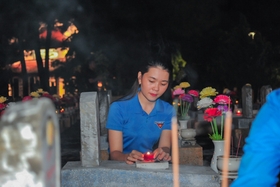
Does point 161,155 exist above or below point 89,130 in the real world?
below

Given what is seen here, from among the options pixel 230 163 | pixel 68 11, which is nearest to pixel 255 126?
pixel 230 163

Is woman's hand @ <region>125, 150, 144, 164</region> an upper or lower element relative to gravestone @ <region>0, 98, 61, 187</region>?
lower

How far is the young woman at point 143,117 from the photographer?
430 cm

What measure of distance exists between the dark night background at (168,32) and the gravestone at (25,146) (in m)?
12.5

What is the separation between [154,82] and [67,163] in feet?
3.33

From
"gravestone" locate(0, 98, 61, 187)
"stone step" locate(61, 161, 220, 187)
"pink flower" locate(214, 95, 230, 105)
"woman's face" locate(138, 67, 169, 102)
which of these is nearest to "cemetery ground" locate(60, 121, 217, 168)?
"pink flower" locate(214, 95, 230, 105)

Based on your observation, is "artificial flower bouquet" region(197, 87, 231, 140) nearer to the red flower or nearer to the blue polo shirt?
the red flower

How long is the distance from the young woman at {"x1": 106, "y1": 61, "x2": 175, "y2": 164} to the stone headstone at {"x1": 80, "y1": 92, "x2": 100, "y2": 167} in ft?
0.55

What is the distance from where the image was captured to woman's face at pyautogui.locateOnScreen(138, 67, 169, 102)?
14.0 feet

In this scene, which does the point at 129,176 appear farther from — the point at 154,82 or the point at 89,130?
the point at 154,82

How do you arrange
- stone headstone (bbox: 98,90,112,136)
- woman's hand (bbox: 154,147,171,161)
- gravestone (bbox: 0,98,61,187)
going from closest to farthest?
gravestone (bbox: 0,98,61,187), woman's hand (bbox: 154,147,171,161), stone headstone (bbox: 98,90,112,136)

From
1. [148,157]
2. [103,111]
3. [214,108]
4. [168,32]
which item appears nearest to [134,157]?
[148,157]

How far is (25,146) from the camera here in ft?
2.90

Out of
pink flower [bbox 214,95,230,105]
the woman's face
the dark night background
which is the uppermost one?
the dark night background
